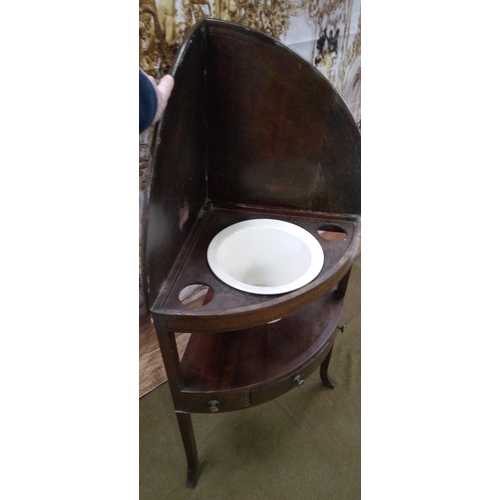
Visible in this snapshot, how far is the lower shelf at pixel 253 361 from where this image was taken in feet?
2.90

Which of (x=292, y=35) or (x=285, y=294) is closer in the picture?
(x=285, y=294)

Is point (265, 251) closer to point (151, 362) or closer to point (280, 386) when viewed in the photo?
point (280, 386)

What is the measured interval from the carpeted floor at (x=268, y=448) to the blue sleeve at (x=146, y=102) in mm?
1007

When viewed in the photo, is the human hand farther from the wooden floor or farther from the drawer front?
the wooden floor

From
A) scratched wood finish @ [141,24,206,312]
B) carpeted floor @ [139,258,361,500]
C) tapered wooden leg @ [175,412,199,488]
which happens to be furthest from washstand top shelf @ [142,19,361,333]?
carpeted floor @ [139,258,361,500]

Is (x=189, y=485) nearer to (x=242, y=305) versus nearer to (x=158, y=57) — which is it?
(x=242, y=305)

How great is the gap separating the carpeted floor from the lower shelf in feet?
1.22

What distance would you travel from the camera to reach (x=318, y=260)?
0.87 meters

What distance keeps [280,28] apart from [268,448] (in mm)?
1215

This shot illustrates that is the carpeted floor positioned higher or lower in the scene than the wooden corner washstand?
lower

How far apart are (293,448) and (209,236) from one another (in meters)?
0.75

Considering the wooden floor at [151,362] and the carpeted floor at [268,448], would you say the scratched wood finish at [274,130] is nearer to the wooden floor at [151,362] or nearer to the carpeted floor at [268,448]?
the wooden floor at [151,362]

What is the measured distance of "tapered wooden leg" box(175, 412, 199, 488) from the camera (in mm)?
938

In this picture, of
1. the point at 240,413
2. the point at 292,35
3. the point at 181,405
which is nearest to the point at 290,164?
the point at 292,35
